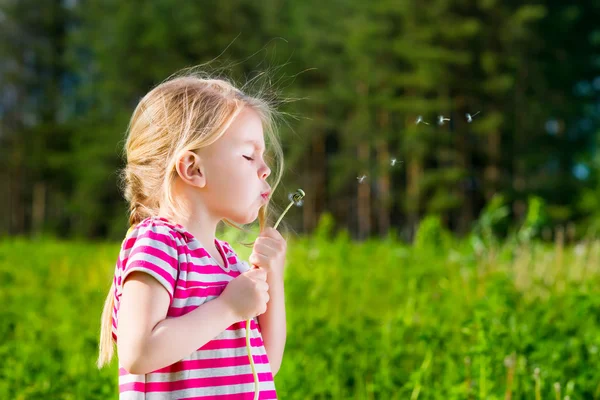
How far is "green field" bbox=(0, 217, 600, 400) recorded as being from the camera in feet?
9.77

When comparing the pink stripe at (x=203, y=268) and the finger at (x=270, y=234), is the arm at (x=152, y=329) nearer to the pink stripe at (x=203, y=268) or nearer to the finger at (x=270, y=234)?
the pink stripe at (x=203, y=268)

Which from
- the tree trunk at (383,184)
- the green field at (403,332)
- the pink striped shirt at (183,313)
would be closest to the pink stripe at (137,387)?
the pink striped shirt at (183,313)

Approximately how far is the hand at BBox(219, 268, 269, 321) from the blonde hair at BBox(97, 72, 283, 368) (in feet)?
0.68

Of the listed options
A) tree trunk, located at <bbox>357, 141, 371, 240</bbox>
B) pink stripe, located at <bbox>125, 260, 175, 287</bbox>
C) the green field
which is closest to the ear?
pink stripe, located at <bbox>125, 260, 175, 287</bbox>

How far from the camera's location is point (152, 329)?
143cm

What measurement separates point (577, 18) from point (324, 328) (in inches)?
760

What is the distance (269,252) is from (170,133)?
35 centimetres

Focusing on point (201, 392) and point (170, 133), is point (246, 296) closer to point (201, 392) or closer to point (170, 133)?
point (201, 392)

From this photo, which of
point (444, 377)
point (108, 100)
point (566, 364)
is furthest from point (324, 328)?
point (108, 100)

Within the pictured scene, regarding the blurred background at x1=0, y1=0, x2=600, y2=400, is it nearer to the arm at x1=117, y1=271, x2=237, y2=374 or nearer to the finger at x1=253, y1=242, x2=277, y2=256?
the finger at x1=253, y1=242, x2=277, y2=256

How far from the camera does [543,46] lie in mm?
20031

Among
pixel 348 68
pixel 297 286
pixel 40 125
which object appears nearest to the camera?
pixel 297 286

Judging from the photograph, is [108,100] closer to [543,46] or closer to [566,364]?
[543,46]

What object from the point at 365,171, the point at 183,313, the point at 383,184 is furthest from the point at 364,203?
the point at 183,313
